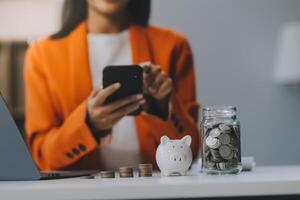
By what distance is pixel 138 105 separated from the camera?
1748 millimetres

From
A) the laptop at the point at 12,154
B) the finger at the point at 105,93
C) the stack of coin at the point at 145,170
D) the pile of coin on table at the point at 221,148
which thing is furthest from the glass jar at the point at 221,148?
the finger at the point at 105,93

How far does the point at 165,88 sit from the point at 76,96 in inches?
10.6

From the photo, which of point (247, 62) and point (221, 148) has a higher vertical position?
point (247, 62)

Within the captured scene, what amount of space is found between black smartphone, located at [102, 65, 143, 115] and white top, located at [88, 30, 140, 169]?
0.04 m

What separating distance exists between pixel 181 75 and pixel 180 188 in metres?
0.87

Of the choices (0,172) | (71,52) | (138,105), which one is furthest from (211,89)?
(0,172)

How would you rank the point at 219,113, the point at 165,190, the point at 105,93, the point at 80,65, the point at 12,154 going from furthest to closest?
the point at 80,65 → the point at 105,93 → the point at 219,113 → the point at 12,154 → the point at 165,190

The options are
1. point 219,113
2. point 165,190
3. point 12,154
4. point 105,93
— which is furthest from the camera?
point 105,93

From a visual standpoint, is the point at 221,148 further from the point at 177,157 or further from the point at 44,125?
the point at 44,125

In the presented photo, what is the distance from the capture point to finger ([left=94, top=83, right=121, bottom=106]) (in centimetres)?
170

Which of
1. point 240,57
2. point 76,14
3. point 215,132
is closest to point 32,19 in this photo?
point 76,14

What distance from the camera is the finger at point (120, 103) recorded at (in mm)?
1725

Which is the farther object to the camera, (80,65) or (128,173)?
(80,65)

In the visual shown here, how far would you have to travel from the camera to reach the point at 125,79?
171 cm
